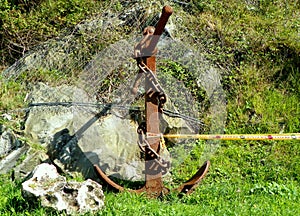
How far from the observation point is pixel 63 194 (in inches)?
163

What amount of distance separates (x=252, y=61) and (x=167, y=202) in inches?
120

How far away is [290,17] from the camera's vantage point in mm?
8203

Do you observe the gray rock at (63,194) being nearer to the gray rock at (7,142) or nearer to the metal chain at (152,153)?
the metal chain at (152,153)

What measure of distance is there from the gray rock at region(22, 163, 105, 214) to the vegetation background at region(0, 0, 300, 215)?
9 cm

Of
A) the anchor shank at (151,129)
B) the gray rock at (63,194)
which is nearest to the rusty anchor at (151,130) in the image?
the anchor shank at (151,129)

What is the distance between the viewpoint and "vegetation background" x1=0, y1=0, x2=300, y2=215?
184 inches

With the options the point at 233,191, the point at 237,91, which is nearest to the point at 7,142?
the point at 233,191

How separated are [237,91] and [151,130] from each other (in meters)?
2.31

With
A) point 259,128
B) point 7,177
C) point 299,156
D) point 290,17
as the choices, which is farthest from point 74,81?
point 290,17

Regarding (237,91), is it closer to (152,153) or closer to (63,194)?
(152,153)

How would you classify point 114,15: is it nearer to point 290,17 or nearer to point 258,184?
point 290,17

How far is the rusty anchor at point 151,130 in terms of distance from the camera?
4.86 meters

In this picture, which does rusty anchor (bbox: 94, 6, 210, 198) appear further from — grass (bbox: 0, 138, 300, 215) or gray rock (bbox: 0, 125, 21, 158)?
gray rock (bbox: 0, 125, 21, 158)

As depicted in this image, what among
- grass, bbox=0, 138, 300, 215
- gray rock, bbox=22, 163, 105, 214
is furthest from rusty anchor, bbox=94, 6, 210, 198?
gray rock, bbox=22, 163, 105, 214
